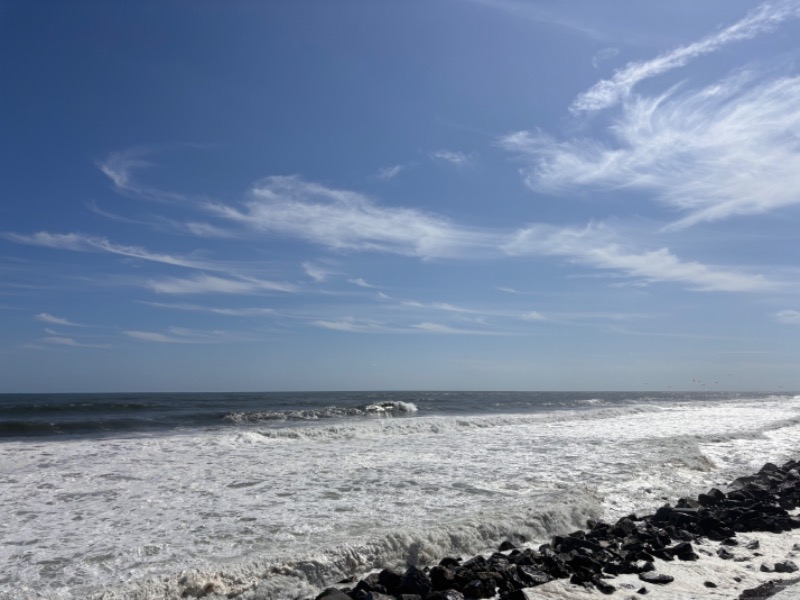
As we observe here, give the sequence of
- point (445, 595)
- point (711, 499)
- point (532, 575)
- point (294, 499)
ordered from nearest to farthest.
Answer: point (445, 595), point (532, 575), point (294, 499), point (711, 499)

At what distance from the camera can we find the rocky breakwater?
18.3ft

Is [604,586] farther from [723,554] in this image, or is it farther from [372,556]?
[372,556]

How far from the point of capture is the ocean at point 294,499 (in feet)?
20.1

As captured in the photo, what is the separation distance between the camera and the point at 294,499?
9234 mm

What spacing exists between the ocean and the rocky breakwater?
681 mm

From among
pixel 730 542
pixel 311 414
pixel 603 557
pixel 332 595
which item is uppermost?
pixel 311 414

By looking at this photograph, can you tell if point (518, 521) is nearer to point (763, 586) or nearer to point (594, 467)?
point (763, 586)

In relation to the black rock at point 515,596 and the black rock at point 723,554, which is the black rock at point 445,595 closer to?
the black rock at point 515,596

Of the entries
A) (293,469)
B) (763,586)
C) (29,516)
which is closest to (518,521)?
(763,586)

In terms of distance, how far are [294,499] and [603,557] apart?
15.3 feet

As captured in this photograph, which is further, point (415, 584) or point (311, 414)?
point (311, 414)

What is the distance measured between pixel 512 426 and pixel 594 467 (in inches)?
473

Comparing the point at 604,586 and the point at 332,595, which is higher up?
the point at 332,595

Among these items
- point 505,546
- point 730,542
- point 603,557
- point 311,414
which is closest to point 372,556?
point 505,546
